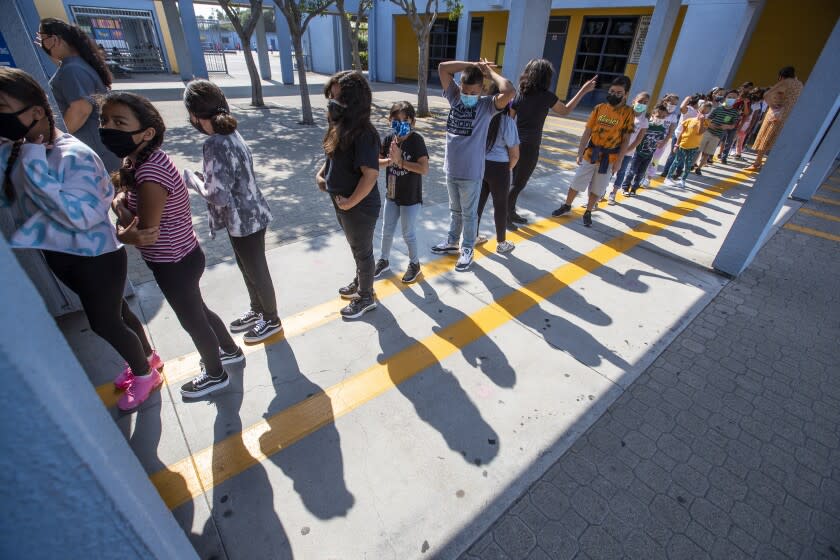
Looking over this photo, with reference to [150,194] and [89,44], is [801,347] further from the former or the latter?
[89,44]

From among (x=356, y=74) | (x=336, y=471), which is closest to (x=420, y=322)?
(x=336, y=471)

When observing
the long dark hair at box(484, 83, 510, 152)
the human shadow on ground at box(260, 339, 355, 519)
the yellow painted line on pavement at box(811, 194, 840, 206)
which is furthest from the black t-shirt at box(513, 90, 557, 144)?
the yellow painted line on pavement at box(811, 194, 840, 206)

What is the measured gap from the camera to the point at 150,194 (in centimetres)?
190

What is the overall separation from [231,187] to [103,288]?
87 cm

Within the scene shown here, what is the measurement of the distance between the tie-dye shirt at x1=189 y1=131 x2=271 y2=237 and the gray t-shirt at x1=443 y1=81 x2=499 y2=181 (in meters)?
1.88

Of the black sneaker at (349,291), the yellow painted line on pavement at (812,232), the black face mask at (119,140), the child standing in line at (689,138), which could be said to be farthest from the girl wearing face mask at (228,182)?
the yellow painted line on pavement at (812,232)

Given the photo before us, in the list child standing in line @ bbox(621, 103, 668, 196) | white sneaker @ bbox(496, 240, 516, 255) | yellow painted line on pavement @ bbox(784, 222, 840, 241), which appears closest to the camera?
white sneaker @ bbox(496, 240, 516, 255)

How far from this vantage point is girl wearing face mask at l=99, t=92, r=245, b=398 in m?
1.86

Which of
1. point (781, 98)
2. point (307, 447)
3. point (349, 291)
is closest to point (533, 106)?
Answer: point (349, 291)

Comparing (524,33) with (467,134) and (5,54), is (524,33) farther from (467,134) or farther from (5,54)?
(5,54)

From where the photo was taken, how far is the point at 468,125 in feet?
11.8

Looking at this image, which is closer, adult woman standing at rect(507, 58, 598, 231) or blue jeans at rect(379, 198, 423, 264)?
blue jeans at rect(379, 198, 423, 264)

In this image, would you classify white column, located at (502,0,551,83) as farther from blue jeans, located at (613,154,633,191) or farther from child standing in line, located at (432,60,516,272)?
child standing in line, located at (432,60,516,272)

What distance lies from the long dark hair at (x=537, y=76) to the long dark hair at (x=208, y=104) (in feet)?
10.7
